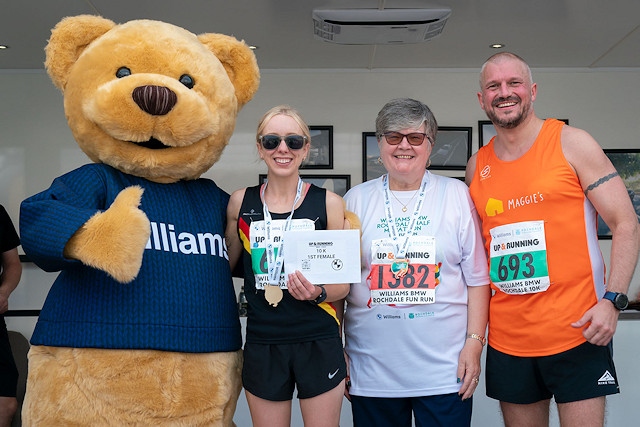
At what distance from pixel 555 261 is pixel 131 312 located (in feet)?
4.86

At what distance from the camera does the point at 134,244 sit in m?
2.00

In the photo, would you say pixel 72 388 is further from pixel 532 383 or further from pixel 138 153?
pixel 532 383

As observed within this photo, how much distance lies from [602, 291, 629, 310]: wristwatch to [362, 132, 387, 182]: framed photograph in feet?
10.9

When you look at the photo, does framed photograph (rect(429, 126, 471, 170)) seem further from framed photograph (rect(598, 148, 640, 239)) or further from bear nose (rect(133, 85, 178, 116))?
bear nose (rect(133, 85, 178, 116))

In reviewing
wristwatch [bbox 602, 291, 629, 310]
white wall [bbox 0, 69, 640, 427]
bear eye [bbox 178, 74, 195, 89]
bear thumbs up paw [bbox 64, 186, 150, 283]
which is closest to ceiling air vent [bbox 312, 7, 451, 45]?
white wall [bbox 0, 69, 640, 427]

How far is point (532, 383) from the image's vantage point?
2535mm

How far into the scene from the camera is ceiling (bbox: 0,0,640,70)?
4.13 metres

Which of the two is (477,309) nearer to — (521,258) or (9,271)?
(521,258)

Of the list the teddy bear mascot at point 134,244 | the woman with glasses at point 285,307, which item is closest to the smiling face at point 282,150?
the woman with glasses at point 285,307

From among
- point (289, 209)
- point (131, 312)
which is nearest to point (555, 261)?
point (289, 209)

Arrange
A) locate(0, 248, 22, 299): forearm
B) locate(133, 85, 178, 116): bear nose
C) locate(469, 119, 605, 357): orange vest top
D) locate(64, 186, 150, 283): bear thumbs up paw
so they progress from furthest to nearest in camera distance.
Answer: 1. locate(0, 248, 22, 299): forearm
2. locate(469, 119, 605, 357): orange vest top
3. locate(133, 85, 178, 116): bear nose
4. locate(64, 186, 150, 283): bear thumbs up paw

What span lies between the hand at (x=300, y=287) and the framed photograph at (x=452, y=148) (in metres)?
3.52

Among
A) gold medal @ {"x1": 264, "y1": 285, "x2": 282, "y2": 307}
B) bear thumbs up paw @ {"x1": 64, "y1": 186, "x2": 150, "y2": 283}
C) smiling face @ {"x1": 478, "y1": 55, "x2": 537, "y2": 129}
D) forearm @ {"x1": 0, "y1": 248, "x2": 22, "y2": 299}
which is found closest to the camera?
bear thumbs up paw @ {"x1": 64, "y1": 186, "x2": 150, "y2": 283}

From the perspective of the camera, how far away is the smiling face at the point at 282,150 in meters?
2.41
